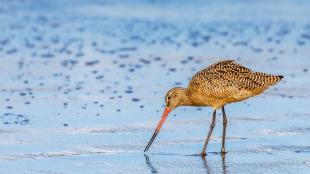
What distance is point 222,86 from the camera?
9.97 m

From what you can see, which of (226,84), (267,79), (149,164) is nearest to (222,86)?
(226,84)

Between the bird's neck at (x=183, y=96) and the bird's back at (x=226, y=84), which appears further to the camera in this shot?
the bird's neck at (x=183, y=96)

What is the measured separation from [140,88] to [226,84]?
3.73m

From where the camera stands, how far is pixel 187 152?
9.57m

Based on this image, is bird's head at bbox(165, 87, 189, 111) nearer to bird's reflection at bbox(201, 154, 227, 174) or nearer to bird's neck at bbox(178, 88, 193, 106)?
bird's neck at bbox(178, 88, 193, 106)

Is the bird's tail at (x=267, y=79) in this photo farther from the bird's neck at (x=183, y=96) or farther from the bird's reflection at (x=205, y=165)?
the bird's reflection at (x=205, y=165)

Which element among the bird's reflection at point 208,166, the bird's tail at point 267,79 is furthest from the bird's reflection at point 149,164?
the bird's tail at point 267,79

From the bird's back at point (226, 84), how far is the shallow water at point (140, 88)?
1.61 ft

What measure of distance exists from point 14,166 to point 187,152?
1.88 meters

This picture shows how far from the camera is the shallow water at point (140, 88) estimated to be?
30.3 feet

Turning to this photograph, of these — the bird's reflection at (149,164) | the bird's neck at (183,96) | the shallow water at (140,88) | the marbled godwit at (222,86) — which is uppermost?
the marbled godwit at (222,86)

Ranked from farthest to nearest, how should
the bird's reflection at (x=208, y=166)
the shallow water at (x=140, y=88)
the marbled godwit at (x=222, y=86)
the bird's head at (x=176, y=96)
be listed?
the bird's head at (x=176, y=96)
the marbled godwit at (x=222, y=86)
the shallow water at (x=140, y=88)
the bird's reflection at (x=208, y=166)

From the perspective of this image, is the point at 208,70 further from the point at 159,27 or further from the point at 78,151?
the point at 159,27

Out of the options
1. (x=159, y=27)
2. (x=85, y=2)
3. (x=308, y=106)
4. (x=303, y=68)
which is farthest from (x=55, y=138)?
(x=85, y=2)
